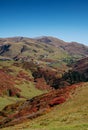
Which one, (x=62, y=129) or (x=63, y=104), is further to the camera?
(x=63, y=104)

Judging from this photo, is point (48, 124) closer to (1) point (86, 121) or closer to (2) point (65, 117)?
(2) point (65, 117)

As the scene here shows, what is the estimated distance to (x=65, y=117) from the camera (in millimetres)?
40375

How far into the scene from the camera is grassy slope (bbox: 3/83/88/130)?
113ft


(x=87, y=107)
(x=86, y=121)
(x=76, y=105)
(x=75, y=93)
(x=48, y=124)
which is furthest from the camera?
(x=75, y=93)

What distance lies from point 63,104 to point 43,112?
4.16 meters

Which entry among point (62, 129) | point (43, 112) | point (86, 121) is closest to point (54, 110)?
point (43, 112)

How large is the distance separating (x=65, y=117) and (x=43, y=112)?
1130 cm

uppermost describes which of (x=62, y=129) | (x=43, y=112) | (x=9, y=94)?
(x=62, y=129)

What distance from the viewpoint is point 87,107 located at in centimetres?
4444

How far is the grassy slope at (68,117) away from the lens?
34506mm

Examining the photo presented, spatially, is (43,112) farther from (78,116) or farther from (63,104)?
(78,116)

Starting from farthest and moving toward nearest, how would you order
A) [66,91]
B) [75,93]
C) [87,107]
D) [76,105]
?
1. [66,91]
2. [75,93]
3. [76,105]
4. [87,107]

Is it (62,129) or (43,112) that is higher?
(62,129)

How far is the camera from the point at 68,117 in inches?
1572
